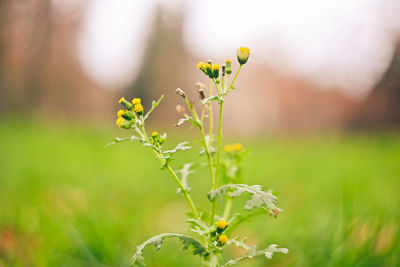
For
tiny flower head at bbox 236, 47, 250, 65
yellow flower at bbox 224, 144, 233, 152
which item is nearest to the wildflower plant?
tiny flower head at bbox 236, 47, 250, 65

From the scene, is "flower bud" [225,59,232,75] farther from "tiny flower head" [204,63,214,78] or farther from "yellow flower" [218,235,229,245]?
"yellow flower" [218,235,229,245]

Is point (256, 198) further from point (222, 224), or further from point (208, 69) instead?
point (208, 69)

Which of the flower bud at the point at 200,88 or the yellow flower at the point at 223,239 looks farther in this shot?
the flower bud at the point at 200,88

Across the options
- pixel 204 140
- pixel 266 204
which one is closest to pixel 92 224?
pixel 204 140

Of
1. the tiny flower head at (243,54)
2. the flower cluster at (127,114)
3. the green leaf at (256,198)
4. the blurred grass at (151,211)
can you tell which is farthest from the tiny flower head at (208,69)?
the blurred grass at (151,211)

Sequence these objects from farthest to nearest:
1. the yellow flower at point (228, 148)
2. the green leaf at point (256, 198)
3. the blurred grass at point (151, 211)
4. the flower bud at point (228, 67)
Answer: the blurred grass at point (151, 211), the yellow flower at point (228, 148), the flower bud at point (228, 67), the green leaf at point (256, 198)

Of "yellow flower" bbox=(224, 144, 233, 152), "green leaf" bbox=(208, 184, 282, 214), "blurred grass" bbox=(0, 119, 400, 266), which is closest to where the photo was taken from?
"green leaf" bbox=(208, 184, 282, 214)

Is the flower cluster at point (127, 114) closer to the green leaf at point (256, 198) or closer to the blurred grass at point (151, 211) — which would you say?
the green leaf at point (256, 198)

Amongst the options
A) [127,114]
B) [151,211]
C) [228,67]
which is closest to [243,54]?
[228,67]
